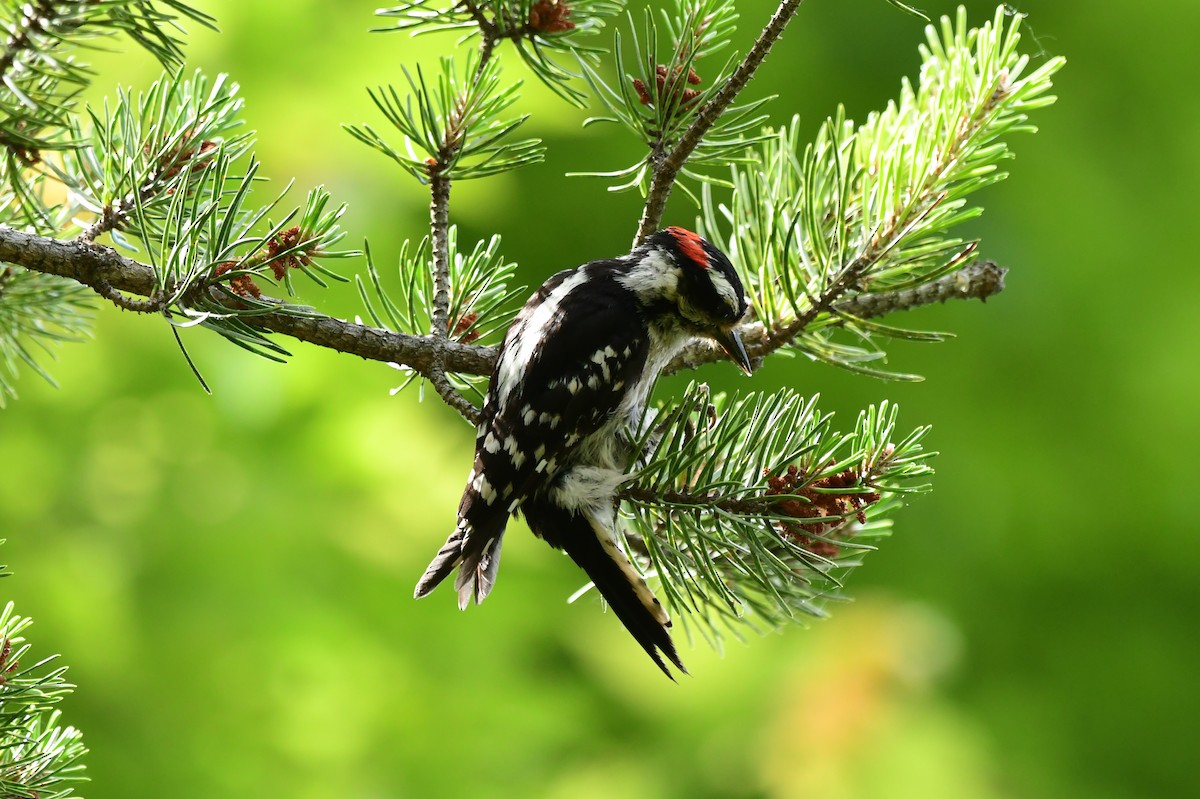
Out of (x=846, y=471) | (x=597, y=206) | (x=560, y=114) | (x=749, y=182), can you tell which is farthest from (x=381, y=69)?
(x=846, y=471)

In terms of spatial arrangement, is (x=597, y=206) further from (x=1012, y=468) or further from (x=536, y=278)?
(x=1012, y=468)

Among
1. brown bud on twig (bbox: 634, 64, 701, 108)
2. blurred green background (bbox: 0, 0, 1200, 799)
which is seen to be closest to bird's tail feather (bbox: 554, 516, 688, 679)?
brown bud on twig (bbox: 634, 64, 701, 108)

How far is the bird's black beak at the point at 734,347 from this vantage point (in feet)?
3.62

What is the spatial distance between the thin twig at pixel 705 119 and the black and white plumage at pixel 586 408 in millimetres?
102

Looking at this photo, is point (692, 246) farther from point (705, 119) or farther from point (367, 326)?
point (367, 326)

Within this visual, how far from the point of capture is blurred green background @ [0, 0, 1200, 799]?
2.64 metres

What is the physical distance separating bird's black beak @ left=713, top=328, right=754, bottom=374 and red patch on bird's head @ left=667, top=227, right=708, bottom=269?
0.08 metres

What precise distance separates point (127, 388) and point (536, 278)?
4.25 feet

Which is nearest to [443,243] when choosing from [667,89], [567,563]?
[667,89]

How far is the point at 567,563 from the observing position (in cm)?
317

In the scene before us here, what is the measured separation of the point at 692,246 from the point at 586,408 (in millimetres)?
220

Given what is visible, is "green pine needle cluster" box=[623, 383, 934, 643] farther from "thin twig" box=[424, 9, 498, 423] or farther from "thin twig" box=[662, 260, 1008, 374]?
"thin twig" box=[424, 9, 498, 423]

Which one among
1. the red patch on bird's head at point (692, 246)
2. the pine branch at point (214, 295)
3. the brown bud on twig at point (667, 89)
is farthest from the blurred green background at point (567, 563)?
the brown bud on twig at point (667, 89)

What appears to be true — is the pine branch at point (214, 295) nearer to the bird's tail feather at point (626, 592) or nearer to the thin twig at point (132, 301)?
the thin twig at point (132, 301)
